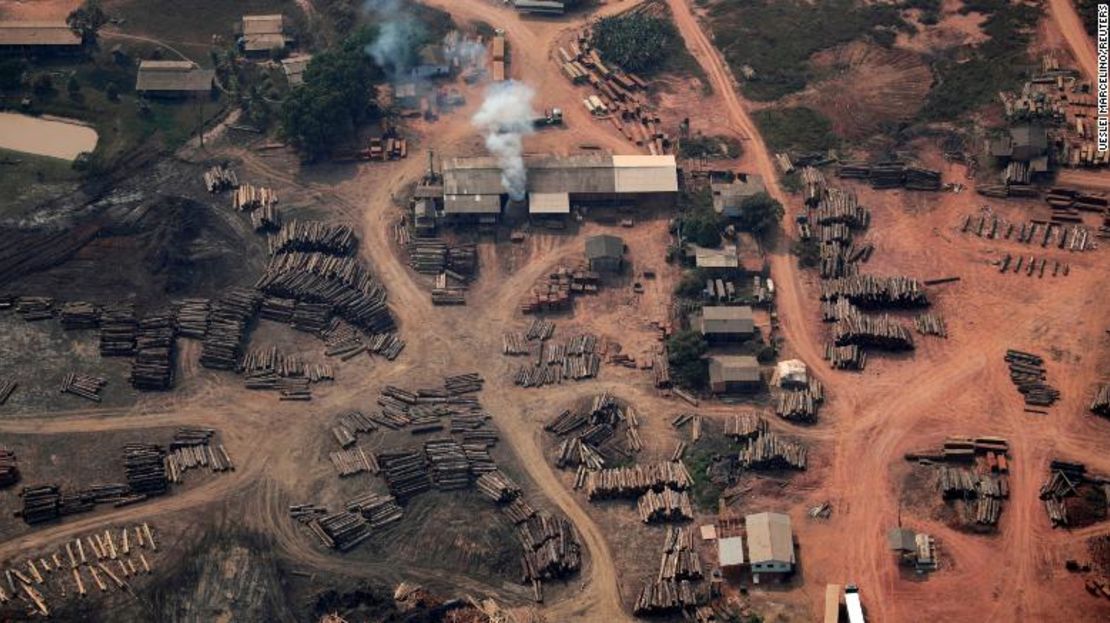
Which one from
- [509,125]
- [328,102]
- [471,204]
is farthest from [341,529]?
[509,125]

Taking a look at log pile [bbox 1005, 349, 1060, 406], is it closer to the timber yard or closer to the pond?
the timber yard

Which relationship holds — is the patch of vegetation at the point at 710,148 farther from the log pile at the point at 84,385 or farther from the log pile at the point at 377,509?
the log pile at the point at 84,385

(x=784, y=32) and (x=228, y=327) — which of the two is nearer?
(x=228, y=327)

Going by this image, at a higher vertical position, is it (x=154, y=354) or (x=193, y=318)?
(x=193, y=318)

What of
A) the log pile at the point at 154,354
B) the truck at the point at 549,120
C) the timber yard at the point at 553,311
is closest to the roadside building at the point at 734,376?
the timber yard at the point at 553,311

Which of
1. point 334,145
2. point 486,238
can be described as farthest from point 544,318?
point 334,145

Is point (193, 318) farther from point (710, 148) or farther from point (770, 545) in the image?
point (770, 545)
